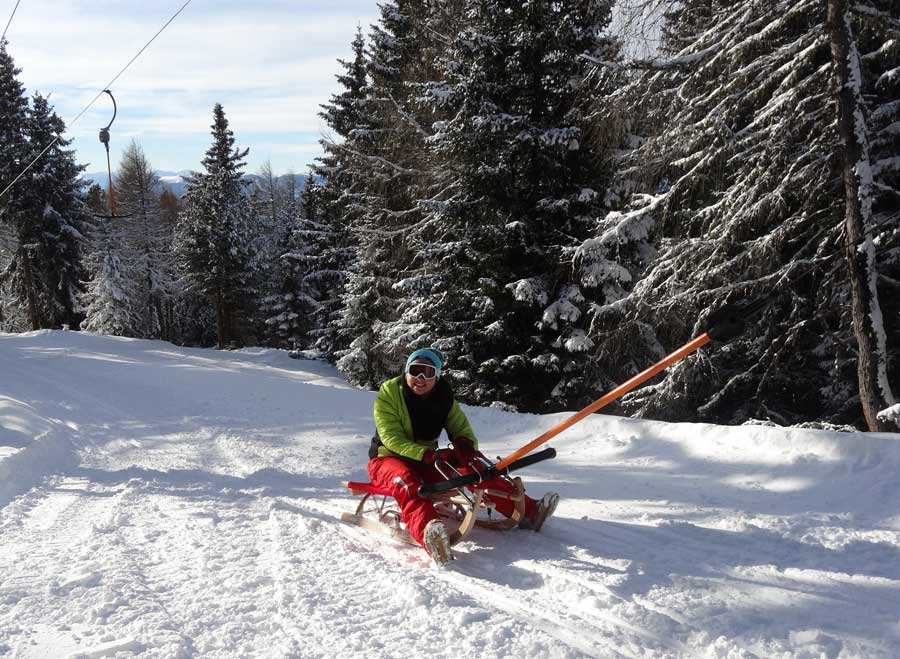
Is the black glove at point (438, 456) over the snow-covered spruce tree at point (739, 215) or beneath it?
beneath

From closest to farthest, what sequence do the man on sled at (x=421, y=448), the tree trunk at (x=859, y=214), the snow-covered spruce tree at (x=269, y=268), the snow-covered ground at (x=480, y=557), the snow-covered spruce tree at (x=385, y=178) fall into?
the snow-covered ground at (x=480, y=557), the man on sled at (x=421, y=448), the tree trunk at (x=859, y=214), the snow-covered spruce tree at (x=385, y=178), the snow-covered spruce tree at (x=269, y=268)

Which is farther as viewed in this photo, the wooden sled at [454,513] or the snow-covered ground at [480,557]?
the wooden sled at [454,513]

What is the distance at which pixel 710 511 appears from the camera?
5.49 m

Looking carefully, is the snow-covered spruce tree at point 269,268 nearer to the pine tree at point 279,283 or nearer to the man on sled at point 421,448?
the pine tree at point 279,283

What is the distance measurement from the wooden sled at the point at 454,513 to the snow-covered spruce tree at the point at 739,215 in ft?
15.0

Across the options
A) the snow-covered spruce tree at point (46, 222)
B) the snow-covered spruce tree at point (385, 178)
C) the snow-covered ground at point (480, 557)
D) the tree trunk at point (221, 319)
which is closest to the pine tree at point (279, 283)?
the tree trunk at point (221, 319)

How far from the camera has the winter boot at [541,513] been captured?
5.03 meters

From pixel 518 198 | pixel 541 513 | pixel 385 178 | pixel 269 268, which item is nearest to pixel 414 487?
pixel 541 513

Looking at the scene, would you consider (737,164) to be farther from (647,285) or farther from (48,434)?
(48,434)

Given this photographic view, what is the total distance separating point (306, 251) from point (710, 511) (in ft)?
82.6

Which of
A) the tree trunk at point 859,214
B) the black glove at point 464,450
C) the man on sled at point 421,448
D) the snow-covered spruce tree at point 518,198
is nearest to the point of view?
the man on sled at point 421,448

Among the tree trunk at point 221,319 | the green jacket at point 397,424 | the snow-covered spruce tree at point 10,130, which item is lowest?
the green jacket at point 397,424

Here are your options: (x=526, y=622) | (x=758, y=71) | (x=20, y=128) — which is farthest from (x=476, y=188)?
(x=20, y=128)

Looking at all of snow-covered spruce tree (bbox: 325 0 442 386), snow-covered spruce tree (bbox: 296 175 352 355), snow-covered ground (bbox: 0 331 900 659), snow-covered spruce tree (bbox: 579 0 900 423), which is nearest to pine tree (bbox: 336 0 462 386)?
snow-covered spruce tree (bbox: 325 0 442 386)
